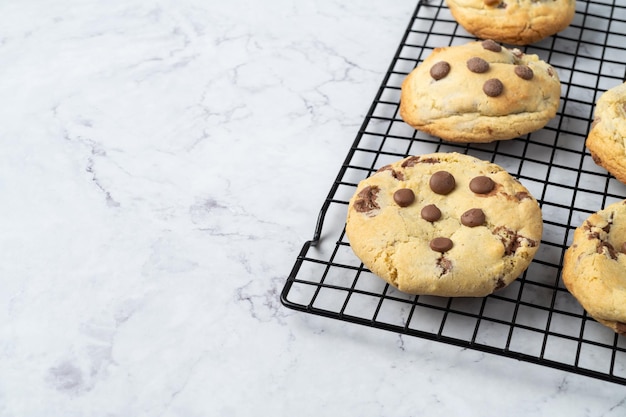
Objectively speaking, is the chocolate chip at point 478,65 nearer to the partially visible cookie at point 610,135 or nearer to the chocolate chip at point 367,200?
the partially visible cookie at point 610,135

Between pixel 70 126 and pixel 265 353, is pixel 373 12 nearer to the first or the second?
pixel 70 126

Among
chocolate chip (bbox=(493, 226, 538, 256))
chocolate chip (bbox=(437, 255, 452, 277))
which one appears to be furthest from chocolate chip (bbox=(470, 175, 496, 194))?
chocolate chip (bbox=(437, 255, 452, 277))

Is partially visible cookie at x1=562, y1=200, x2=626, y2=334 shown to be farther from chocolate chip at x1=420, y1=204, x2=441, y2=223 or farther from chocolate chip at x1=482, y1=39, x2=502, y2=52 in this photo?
chocolate chip at x1=482, y1=39, x2=502, y2=52

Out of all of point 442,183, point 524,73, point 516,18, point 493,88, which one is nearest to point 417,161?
point 442,183

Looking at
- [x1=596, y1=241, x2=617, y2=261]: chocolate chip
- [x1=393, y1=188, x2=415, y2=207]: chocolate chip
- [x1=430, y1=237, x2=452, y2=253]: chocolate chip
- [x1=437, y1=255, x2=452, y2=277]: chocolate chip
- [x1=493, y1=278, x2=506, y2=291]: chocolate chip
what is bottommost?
[x1=493, y1=278, x2=506, y2=291]: chocolate chip

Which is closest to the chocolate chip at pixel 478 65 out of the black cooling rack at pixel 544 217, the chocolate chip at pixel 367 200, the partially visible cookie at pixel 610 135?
the black cooling rack at pixel 544 217

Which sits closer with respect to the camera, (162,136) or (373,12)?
(162,136)

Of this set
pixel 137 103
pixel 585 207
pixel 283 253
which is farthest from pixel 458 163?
pixel 137 103
